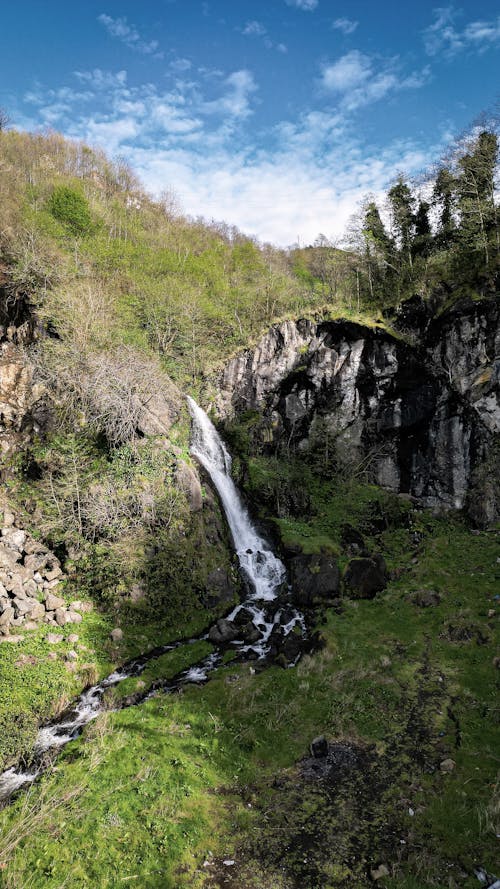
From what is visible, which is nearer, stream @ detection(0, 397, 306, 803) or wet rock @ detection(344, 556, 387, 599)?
stream @ detection(0, 397, 306, 803)

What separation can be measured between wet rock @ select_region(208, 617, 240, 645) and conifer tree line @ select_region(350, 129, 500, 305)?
97.2ft

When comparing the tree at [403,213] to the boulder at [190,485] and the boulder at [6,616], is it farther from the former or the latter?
the boulder at [6,616]

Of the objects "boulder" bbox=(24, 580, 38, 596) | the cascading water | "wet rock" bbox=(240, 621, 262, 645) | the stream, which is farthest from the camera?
the cascading water

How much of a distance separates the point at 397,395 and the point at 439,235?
17.1 m

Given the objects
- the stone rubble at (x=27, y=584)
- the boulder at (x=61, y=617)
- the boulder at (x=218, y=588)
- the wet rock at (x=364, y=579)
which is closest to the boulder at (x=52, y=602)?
the stone rubble at (x=27, y=584)

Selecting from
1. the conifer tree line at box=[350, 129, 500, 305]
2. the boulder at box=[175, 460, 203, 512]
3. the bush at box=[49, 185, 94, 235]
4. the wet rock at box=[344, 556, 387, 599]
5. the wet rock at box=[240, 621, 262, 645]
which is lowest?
the wet rock at box=[240, 621, 262, 645]

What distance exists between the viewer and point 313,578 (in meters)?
22.7

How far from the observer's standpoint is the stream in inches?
499

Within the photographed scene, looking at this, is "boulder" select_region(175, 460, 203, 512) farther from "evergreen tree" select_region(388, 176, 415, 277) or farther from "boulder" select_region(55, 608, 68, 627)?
"evergreen tree" select_region(388, 176, 415, 277)

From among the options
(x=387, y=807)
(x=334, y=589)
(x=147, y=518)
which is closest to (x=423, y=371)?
(x=334, y=589)

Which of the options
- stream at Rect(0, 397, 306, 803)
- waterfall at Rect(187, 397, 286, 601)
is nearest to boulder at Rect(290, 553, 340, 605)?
stream at Rect(0, 397, 306, 803)

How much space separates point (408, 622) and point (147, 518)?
13413 mm

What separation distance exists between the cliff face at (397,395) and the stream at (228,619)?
24.9 ft

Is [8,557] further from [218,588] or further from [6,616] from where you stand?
[218,588]
